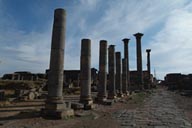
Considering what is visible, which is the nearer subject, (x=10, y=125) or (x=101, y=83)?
(x=10, y=125)

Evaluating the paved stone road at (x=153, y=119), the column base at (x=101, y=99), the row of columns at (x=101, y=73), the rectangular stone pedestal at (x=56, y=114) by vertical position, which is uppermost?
the row of columns at (x=101, y=73)

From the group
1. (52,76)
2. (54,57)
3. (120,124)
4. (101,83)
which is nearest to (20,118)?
(52,76)

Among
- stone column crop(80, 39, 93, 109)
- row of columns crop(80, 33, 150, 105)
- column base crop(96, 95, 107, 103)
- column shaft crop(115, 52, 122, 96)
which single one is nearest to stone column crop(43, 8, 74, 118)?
row of columns crop(80, 33, 150, 105)

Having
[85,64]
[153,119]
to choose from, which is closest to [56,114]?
[153,119]

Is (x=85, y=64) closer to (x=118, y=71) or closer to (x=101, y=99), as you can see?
(x=101, y=99)

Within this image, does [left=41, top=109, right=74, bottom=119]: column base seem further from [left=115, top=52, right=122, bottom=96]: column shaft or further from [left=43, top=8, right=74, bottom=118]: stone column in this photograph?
[left=115, top=52, right=122, bottom=96]: column shaft

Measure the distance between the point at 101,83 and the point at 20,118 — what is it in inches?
431

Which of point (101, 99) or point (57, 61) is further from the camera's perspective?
point (101, 99)

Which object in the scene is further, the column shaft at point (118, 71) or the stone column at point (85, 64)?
the column shaft at point (118, 71)

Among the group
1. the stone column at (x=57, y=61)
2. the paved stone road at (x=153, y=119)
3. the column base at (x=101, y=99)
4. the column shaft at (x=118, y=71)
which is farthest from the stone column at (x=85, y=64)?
the column shaft at (x=118, y=71)

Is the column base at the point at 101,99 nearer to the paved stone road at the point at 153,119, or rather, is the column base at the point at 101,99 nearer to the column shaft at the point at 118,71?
the paved stone road at the point at 153,119

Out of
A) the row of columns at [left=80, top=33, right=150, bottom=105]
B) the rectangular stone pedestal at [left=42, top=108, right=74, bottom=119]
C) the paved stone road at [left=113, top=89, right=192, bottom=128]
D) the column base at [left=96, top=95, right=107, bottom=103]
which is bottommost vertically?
the paved stone road at [left=113, top=89, right=192, bottom=128]

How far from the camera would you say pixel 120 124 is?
32.1 ft

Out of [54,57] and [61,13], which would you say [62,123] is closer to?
[54,57]
